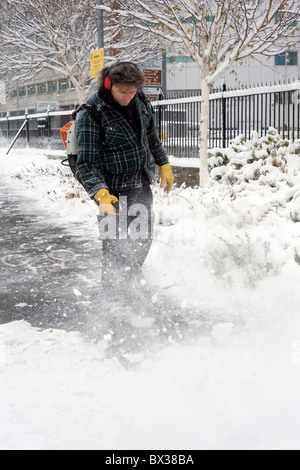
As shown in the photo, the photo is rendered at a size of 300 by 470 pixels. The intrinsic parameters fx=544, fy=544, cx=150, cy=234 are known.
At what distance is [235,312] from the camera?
432 cm

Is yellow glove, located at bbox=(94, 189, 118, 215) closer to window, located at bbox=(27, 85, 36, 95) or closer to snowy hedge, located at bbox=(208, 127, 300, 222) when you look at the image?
snowy hedge, located at bbox=(208, 127, 300, 222)

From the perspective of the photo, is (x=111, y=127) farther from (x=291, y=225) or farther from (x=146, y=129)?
(x=291, y=225)

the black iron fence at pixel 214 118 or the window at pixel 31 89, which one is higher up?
the window at pixel 31 89

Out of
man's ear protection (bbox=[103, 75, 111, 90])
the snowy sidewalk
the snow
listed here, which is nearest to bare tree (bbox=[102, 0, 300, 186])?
Answer: the snowy sidewalk

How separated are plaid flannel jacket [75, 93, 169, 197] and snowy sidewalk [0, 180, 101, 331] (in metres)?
1.12

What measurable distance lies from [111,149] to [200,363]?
169 cm

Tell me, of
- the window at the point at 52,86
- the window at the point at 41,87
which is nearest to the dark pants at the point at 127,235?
the window at the point at 52,86

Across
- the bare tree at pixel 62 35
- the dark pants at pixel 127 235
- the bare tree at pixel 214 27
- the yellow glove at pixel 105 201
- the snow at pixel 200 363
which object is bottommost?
the snow at pixel 200 363

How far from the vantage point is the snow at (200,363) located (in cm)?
258

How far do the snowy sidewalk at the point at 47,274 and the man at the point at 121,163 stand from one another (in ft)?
1.66

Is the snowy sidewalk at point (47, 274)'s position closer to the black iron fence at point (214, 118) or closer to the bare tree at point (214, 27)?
the bare tree at point (214, 27)

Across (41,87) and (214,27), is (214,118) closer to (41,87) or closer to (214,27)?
(214,27)

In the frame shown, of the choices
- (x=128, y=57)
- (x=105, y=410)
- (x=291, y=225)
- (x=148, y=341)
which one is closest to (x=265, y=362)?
(x=148, y=341)

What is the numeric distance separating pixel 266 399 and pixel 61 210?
25.0 ft
